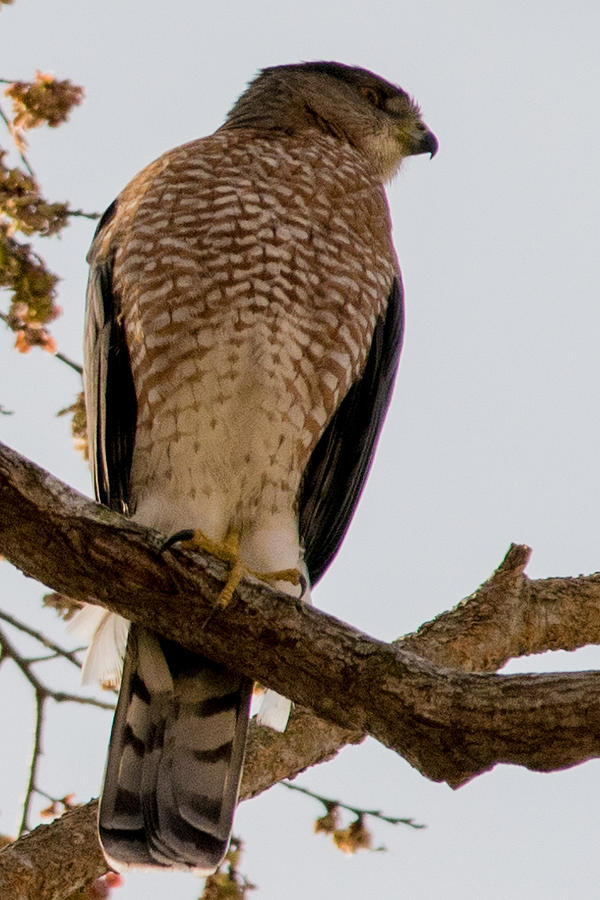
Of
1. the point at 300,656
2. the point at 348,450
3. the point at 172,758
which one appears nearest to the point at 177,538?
the point at 300,656

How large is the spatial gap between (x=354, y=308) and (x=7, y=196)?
4.12ft

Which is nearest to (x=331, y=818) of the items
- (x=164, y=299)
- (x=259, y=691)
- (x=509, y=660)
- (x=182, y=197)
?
(x=259, y=691)

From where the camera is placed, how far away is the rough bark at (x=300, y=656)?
116 inches

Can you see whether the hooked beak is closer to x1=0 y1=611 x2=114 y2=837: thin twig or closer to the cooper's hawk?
the cooper's hawk

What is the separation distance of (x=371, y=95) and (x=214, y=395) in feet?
7.66

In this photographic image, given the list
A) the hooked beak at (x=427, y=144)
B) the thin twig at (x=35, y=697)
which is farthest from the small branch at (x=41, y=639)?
the hooked beak at (x=427, y=144)

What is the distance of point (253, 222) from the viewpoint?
452 centimetres

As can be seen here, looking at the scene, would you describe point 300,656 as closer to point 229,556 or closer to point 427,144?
point 229,556

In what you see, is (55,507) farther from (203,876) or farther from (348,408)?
(348,408)

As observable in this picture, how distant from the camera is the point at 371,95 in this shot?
600 centimetres

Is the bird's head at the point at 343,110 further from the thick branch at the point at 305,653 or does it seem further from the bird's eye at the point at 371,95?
the thick branch at the point at 305,653

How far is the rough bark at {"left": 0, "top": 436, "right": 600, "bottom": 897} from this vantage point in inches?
116

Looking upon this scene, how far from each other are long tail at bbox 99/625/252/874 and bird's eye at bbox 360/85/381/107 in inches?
115

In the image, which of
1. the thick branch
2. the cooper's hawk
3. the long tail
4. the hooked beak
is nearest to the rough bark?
the thick branch
